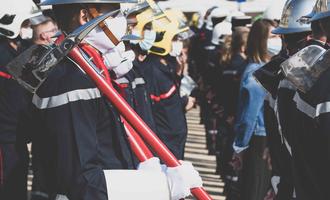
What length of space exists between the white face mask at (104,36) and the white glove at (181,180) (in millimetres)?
616

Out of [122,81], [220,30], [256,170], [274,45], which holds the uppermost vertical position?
[122,81]

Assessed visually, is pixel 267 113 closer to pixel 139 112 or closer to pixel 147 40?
pixel 139 112

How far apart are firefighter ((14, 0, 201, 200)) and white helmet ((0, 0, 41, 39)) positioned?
8.61 feet

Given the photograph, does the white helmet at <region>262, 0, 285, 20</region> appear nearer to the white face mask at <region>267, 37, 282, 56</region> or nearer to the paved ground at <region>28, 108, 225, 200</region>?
the white face mask at <region>267, 37, 282, 56</region>

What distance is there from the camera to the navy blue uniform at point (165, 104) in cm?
746

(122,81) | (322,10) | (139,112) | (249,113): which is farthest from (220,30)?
(322,10)

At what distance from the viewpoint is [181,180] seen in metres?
→ 3.55

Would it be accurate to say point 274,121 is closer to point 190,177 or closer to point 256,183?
point 190,177

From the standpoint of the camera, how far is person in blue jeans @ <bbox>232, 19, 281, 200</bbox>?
6746 mm

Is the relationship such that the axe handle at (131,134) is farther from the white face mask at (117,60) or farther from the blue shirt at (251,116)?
the blue shirt at (251,116)

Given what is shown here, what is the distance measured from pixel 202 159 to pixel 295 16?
7180mm

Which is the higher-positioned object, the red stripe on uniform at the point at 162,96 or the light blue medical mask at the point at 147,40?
the light blue medical mask at the point at 147,40

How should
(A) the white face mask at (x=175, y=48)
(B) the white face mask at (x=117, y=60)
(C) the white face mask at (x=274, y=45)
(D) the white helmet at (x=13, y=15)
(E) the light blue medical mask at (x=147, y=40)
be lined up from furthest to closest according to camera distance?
(A) the white face mask at (x=175, y=48) → (E) the light blue medical mask at (x=147, y=40) → (C) the white face mask at (x=274, y=45) → (D) the white helmet at (x=13, y=15) → (B) the white face mask at (x=117, y=60)

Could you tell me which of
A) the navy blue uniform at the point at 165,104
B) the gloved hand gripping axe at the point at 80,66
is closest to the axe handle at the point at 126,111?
the gloved hand gripping axe at the point at 80,66
